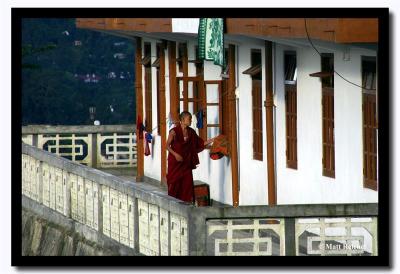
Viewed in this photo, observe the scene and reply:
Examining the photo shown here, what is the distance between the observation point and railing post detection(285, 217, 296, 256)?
20125 millimetres

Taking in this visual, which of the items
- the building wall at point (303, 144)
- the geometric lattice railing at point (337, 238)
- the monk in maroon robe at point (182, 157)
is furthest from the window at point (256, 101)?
the geometric lattice railing at point (337, 238)

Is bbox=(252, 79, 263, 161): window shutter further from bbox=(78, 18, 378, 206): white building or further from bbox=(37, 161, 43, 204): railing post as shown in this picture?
bbox=(37, 161, 43, 204): railing post

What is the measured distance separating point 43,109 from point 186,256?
2885 inches

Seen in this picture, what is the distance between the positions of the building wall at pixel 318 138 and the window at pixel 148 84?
27.2 feet

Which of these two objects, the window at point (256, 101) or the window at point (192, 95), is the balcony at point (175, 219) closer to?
the window at point (192, 95)

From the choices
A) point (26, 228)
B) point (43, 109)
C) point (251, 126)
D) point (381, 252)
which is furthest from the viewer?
point (43, 109)

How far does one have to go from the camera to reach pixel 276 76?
2795 cm

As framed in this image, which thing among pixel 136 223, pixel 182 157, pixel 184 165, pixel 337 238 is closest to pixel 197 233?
pixel 337 238

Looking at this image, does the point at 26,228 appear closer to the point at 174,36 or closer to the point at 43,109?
the point at 174,36

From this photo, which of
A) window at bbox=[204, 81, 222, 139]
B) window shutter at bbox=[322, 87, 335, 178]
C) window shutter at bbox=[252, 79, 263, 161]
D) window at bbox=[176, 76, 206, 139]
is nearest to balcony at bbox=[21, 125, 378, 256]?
window shutter at bbox=[322, 87, 335, 178]

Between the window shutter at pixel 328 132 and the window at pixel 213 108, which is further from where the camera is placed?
the window at pixel 213 108

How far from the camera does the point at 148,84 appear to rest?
36.8 m

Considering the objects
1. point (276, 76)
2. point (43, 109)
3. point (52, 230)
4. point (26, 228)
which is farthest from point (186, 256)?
point (43, 109)

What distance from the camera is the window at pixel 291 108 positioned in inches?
1078
